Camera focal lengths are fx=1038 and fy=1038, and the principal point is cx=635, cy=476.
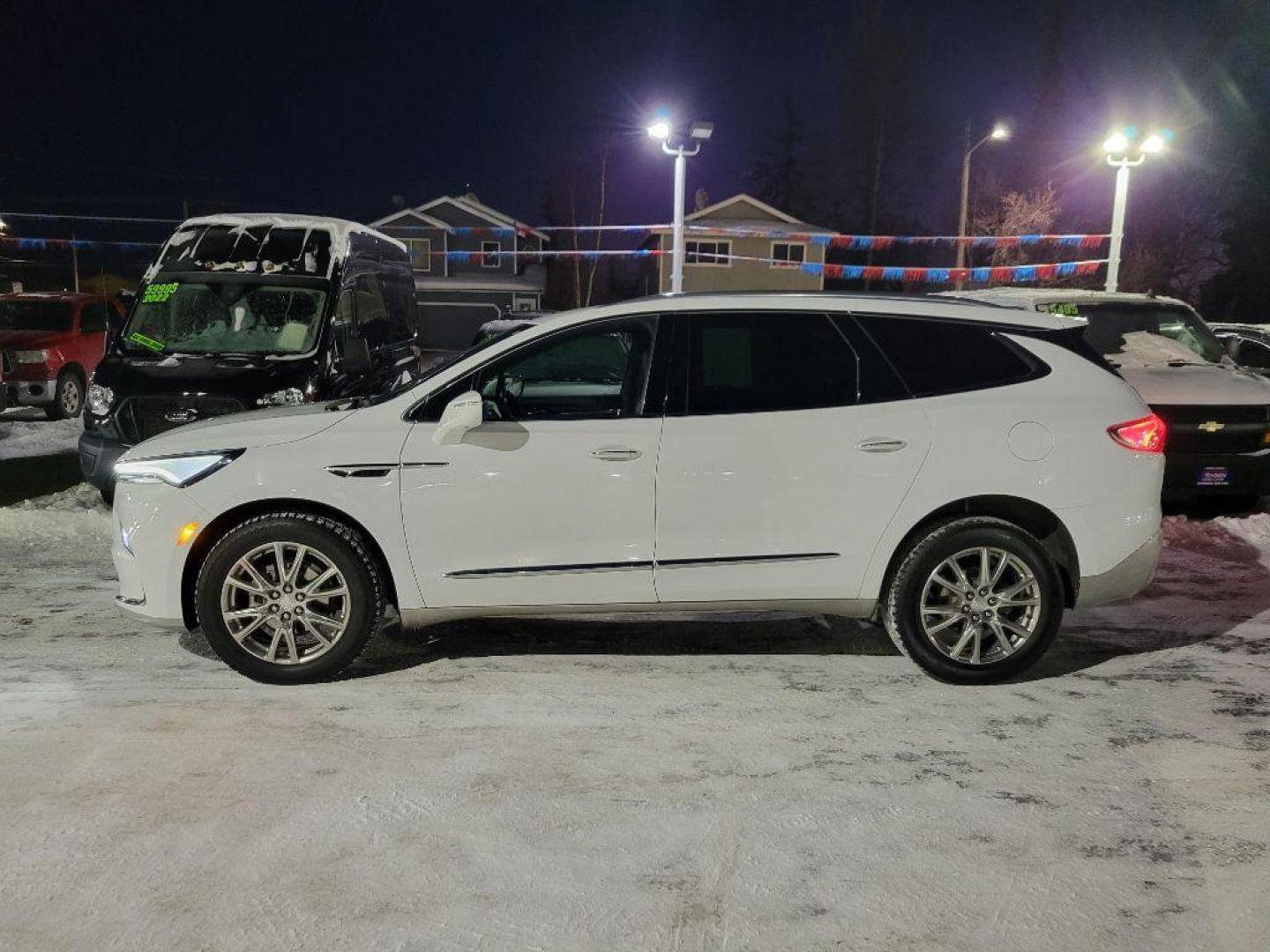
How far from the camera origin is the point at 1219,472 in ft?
27.5

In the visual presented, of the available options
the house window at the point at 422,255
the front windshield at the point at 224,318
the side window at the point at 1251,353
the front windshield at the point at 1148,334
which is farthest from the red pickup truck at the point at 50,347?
the house window at the point at 422,255

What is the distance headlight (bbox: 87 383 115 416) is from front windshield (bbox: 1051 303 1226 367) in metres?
8.27

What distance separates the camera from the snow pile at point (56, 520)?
25.5 ft

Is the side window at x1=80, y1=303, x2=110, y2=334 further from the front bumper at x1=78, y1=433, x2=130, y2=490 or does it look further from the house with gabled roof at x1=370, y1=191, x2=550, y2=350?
the house with gabled roof at x1=370, y1=191, x2=550, y2=350

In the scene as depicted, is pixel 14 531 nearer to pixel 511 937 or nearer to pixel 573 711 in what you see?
pixel 573 711

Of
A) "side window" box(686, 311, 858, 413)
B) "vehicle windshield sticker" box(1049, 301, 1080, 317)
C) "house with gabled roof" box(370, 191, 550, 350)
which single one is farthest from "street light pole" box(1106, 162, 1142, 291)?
"house with gabled roof" box(370, 191, 550, 350)

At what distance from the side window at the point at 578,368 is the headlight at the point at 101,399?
494 cm

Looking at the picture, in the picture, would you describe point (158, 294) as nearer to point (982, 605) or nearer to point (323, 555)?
point (323, 555)

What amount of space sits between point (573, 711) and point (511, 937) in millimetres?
1653

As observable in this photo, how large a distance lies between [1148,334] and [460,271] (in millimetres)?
38703

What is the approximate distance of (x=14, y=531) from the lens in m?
7.84

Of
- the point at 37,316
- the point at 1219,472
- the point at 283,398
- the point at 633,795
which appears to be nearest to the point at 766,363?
the point at 633,795

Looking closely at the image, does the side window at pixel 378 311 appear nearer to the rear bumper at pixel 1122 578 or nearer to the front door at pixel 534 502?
the front door at pixel 534 502

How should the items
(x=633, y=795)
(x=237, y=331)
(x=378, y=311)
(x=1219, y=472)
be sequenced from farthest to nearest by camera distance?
(x=378, y=311), (x=237, y=331), (x=1219, y=472), (x=633, y=795)
